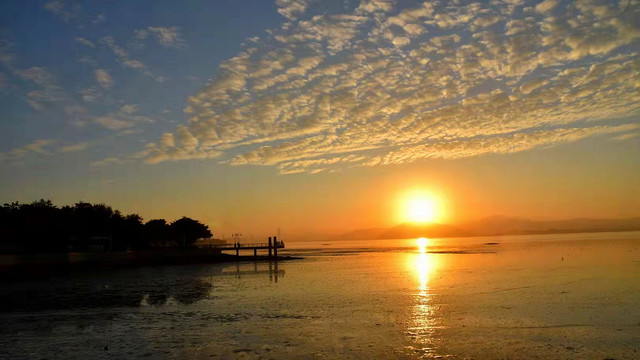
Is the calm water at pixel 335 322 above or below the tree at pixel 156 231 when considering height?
below

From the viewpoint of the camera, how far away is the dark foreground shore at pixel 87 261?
5941 cm

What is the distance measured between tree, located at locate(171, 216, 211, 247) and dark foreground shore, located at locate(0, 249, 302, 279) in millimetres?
26022

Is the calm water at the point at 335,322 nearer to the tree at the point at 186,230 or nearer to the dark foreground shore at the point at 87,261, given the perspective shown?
the dark foreground shore at the point at 87,261

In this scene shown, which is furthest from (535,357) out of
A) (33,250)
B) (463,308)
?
(33,250)

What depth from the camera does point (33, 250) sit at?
2778 inches

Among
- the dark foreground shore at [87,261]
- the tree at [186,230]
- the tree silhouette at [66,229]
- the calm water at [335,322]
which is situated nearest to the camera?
the calm water at [335,322]

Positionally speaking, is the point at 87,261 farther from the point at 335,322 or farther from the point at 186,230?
the point at 335,322

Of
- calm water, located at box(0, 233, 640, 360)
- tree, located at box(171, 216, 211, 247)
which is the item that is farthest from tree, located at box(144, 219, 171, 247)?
calm water, located at box(0, 233, 640, 360)

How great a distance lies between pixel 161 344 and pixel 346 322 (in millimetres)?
9137

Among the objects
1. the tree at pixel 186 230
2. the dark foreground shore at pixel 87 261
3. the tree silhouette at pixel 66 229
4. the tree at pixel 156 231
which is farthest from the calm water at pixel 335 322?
the tree at pixel 186 230

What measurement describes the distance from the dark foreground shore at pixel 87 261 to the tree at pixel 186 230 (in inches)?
1024

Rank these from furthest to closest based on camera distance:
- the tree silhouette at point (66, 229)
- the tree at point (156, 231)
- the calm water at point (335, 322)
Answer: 1. the tree at point (156, 231)
2. the tree silhouette at point (66, 229)
3. the calm water at point (335, 322)

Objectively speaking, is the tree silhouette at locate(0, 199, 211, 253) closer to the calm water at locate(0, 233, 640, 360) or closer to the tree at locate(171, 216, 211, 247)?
the tree at locate(171, 216, 211, 247)

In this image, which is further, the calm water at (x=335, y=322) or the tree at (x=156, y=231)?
the tree at (x=156, y=231)
